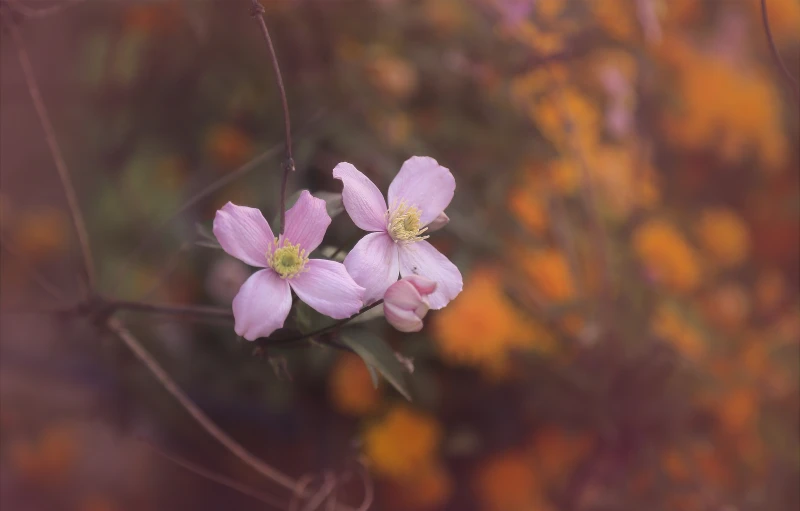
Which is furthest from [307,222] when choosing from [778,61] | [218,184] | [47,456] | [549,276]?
[47,456]

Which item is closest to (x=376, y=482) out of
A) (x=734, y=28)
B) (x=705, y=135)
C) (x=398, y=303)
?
(x=398, y=303)

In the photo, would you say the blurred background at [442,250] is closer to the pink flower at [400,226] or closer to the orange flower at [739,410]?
the orange flower at [739,410]

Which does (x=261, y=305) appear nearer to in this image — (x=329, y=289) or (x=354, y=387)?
(x=329, y=289)

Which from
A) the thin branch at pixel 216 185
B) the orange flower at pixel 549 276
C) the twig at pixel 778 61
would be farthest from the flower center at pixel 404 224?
the orange flower at pixel 549 276

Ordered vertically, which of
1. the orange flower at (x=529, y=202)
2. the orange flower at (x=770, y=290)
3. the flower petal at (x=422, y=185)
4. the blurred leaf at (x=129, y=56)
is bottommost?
the orange flower at (x=770, y=290)

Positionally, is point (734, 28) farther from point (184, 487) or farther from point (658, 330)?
point (184, 487)

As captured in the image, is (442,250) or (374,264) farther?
(442,250)

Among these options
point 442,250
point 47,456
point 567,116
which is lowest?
point 47,456
